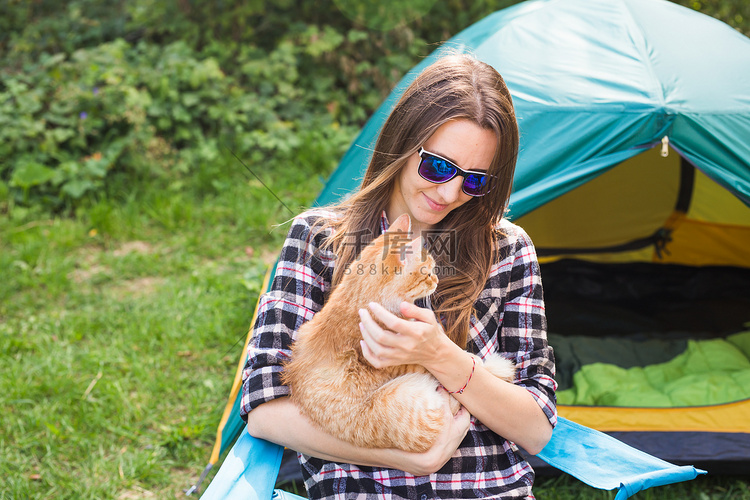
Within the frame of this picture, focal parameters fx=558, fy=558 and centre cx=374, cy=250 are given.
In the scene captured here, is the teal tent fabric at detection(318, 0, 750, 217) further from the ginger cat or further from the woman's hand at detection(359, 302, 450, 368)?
the woman's hand at detection(359, 302, 450, 368)

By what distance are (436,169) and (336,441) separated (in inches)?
30.1

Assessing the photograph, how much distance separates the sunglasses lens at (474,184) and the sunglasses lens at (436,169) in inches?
1.9

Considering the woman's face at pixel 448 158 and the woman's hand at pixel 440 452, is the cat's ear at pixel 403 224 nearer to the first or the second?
the woman's face at pixel 448 158

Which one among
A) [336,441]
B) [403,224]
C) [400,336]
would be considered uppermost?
[403,224]

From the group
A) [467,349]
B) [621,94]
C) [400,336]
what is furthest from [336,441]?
[621,94]

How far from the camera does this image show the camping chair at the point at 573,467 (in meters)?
1.52

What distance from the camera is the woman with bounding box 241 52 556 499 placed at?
4.78ft

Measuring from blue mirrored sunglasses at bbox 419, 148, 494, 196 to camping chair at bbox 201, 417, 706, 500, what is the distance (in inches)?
34.1

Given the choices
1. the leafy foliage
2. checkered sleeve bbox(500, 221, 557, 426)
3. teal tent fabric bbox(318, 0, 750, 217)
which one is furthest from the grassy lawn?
teal tent fabric bbox(318, 0, 750, 217)

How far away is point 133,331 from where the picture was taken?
11.0ft

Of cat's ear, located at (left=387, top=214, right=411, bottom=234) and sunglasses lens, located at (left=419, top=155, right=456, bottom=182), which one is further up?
sunglasses lens, located at (left=419, top=155, right=456, bottom=182)

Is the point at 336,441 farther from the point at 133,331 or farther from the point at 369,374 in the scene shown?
the point at 133,331

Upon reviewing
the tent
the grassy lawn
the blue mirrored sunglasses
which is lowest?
the grassy lawn

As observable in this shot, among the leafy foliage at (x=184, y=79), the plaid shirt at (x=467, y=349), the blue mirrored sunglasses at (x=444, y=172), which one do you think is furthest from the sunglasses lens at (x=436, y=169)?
the leafy foliage at (x=184, y=79)
